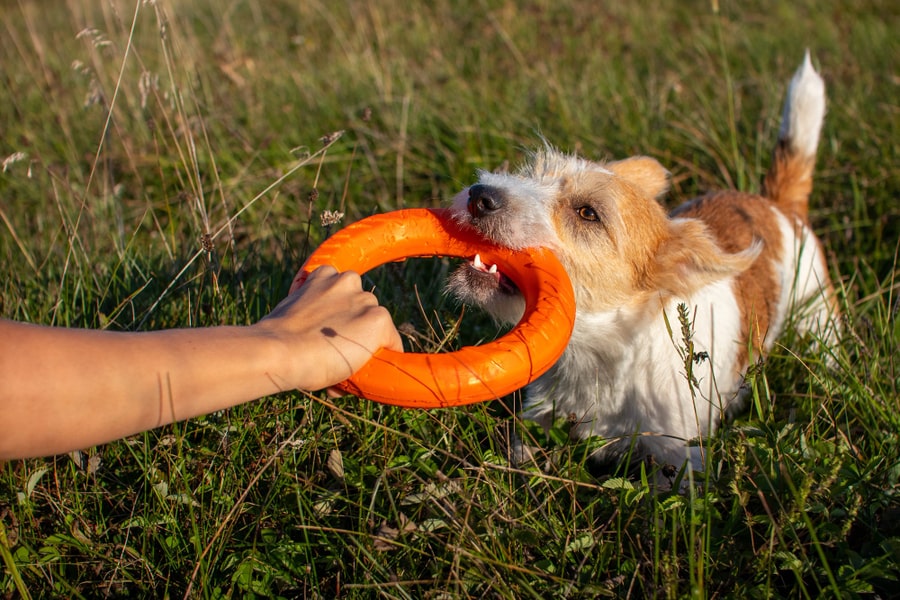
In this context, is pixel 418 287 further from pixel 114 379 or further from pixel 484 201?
pixel 114 379

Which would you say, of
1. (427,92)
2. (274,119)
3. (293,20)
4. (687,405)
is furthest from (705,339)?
(293,20)

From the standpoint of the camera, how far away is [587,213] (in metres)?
2.75

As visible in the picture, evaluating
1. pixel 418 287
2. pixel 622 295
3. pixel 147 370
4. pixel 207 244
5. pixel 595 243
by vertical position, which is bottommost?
pixel 418 287

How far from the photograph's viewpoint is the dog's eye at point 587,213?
2736 millimetres

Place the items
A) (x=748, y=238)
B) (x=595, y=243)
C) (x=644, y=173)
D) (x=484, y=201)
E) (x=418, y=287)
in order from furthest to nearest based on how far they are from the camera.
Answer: (x=418, y=287)
(x=748, y=238)
(x=644, y=173)
(x=595, y=243)
(x=484, y=201)

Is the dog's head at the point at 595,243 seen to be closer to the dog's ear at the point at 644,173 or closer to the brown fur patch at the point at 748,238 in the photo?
the dog's ear at the point at 644,173

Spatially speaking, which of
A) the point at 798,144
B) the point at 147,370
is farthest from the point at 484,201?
the point at 798,144

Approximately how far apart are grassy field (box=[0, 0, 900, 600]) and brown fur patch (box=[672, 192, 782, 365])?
259 mm

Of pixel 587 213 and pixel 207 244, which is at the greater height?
pixel 207 244

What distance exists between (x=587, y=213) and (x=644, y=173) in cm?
59

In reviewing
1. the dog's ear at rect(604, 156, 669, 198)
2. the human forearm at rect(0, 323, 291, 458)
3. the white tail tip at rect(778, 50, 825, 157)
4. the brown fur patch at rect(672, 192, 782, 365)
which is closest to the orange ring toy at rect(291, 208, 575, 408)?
the human forearm at rect(0, 323, 291, 458)

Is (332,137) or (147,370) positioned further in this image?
(332,137)

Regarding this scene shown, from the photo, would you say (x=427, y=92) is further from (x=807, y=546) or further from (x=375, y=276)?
(x=807, y=546)

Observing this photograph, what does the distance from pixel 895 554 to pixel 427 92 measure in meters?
3.89
